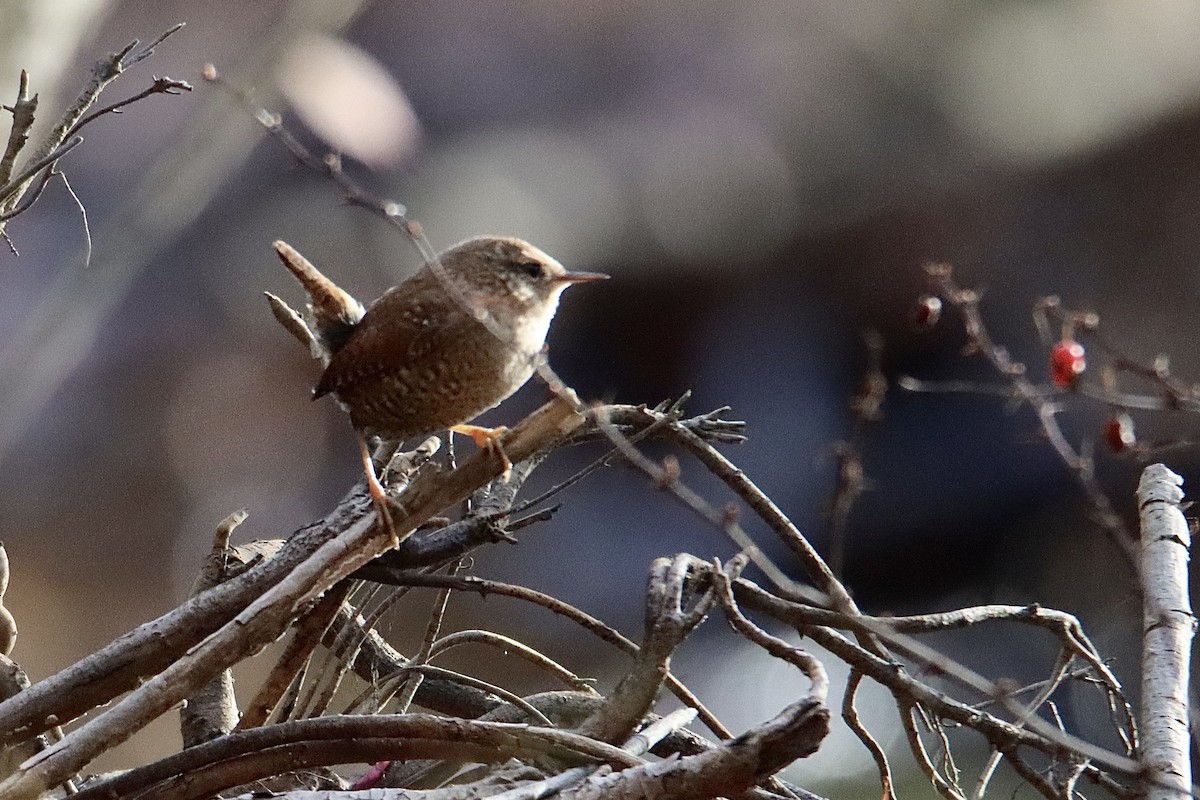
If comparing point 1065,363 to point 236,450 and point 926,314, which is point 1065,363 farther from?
point 236,450

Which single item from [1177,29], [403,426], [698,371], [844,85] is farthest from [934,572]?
[403,426]

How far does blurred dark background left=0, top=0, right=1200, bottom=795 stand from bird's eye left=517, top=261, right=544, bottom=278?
18.5 inches

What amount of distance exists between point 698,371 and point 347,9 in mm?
1622

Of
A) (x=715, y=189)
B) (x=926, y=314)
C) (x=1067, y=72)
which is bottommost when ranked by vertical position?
(x=926, y=314)

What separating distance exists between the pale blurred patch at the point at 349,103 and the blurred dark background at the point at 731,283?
397mm

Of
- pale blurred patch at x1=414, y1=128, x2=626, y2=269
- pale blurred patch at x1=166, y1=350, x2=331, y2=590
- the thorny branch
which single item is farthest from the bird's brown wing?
pale blurred patch at x1=166, y1=350, x2=331, y2=590

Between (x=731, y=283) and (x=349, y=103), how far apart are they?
111cm

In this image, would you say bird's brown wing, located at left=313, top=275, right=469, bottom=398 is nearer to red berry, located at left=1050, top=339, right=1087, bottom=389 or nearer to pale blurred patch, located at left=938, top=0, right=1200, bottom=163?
red berry, located at left=1050, top=339, right=1087, bottom=389

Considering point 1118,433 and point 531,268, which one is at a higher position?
point 531,268

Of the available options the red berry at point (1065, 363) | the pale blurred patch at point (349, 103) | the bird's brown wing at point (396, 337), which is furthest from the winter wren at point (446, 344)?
the red berry at point (1065, 363)

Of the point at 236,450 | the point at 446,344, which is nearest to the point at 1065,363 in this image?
the point at 446,344

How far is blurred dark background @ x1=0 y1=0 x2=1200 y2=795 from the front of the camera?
2070mm

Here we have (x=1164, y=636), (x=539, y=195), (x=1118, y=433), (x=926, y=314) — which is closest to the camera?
(x=1164, y=636)

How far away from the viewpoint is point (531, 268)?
5.04ft
